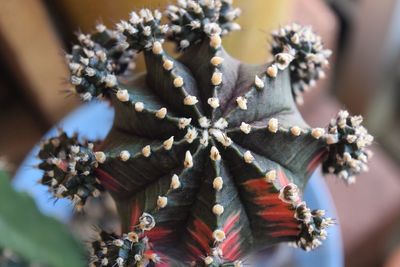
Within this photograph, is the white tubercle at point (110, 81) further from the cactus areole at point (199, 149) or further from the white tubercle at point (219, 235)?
the white tubercle at point (219, 235)

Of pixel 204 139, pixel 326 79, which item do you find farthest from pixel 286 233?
pixel 326 79

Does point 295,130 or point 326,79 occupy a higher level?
point 326,79

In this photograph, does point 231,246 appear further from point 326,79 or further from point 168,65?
point 326,79

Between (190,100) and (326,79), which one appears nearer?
(190,100)

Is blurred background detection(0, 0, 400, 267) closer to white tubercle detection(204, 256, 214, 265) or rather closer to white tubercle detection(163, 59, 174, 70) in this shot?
white tubercle detection(163, 59, 174, 70)

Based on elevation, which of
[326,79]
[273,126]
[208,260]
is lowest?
[208,260]

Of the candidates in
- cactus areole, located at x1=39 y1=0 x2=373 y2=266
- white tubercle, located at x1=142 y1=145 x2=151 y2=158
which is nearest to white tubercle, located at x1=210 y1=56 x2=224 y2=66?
cactus areole, located at x1=39 y1=0 x2=373 y2=266

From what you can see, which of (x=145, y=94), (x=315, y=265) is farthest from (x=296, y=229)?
(x=315, y=265)

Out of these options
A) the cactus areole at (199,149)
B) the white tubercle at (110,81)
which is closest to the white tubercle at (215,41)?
the cactus areole at (199,149)

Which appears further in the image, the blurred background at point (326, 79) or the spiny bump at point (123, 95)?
the blurred background at point (326, 79)
